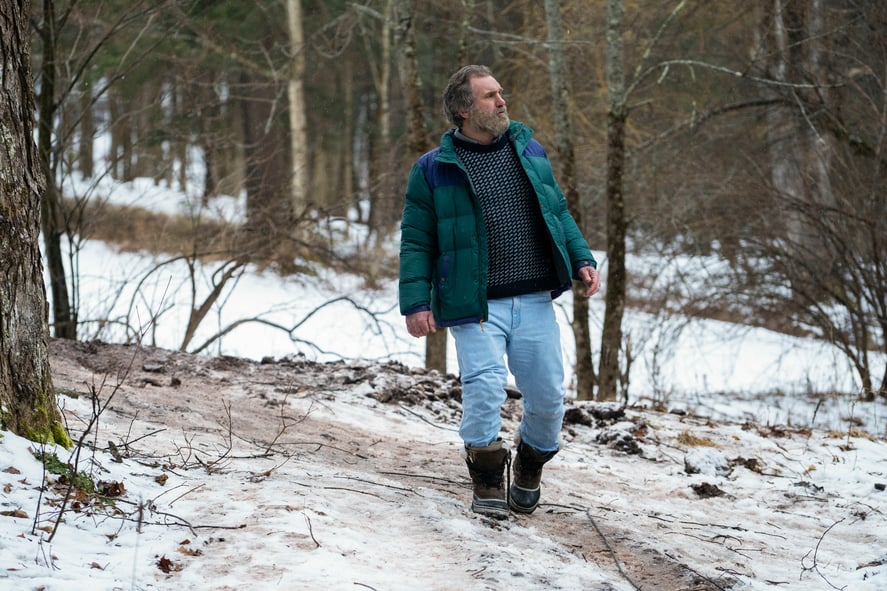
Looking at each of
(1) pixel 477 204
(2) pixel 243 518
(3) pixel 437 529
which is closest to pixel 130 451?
(2) pixel 243 518

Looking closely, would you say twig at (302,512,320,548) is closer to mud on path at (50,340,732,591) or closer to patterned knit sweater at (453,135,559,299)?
mud on path at (50,340,732,591)

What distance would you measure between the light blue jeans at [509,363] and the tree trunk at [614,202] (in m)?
5.30

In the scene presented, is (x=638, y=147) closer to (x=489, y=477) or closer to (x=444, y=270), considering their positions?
(x=444, y=270)

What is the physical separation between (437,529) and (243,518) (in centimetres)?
80

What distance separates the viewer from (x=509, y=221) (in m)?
4.04

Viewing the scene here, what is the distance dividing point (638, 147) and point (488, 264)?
836cm

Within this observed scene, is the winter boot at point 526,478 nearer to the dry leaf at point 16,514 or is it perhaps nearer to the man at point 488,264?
the man at point 488,264

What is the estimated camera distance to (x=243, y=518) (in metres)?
3.58

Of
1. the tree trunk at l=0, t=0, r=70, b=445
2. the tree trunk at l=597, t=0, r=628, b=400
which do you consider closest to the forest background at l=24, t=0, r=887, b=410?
the tree trunk at l=597, t=0, r=628, b=400

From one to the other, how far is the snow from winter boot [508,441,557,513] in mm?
69

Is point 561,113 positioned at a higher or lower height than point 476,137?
higher

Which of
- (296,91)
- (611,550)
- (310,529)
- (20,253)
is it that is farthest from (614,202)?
(296,91)

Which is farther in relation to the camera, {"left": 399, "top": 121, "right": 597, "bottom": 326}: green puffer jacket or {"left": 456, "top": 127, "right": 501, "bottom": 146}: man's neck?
{"left": 456, "top": 127, "right": 501, "bottom": 146}: man's neck

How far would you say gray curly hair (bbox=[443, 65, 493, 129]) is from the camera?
3.96m
